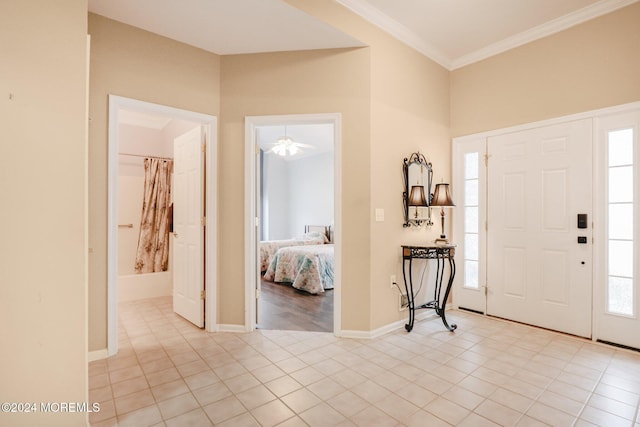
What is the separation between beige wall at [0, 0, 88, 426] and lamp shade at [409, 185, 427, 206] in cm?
277

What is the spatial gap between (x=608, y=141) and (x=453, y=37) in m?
1.84

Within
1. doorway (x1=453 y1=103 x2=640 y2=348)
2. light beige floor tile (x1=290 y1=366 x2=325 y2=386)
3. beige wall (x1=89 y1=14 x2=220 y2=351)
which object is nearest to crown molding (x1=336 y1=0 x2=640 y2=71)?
doorway (x1=453 y1=103 x2=640 y2=348)

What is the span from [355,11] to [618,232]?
3176 millimetres

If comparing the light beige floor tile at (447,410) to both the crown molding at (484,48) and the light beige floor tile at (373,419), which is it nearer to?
the light beige floor tile at (373,419)

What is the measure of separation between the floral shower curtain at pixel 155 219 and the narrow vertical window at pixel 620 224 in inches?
217

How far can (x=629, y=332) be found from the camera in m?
2.71

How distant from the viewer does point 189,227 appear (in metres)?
3.44

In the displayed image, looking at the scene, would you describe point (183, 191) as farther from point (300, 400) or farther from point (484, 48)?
point (484, 48)

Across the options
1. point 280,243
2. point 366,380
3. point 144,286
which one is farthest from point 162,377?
point 280,243

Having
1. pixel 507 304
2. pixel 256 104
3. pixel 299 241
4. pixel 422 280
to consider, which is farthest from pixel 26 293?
pixel 299 241

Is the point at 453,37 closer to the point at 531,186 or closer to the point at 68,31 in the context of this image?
the point at 531,186

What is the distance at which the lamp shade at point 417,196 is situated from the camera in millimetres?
3238

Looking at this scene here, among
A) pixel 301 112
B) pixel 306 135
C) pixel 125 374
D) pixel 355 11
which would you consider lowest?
pixel 125 374

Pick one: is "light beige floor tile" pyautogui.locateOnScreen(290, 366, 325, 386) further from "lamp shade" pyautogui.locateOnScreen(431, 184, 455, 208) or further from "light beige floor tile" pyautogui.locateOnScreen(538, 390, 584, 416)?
"lamp shade" pyautogui.locateOnScreen(431, 184, 455, 208)
